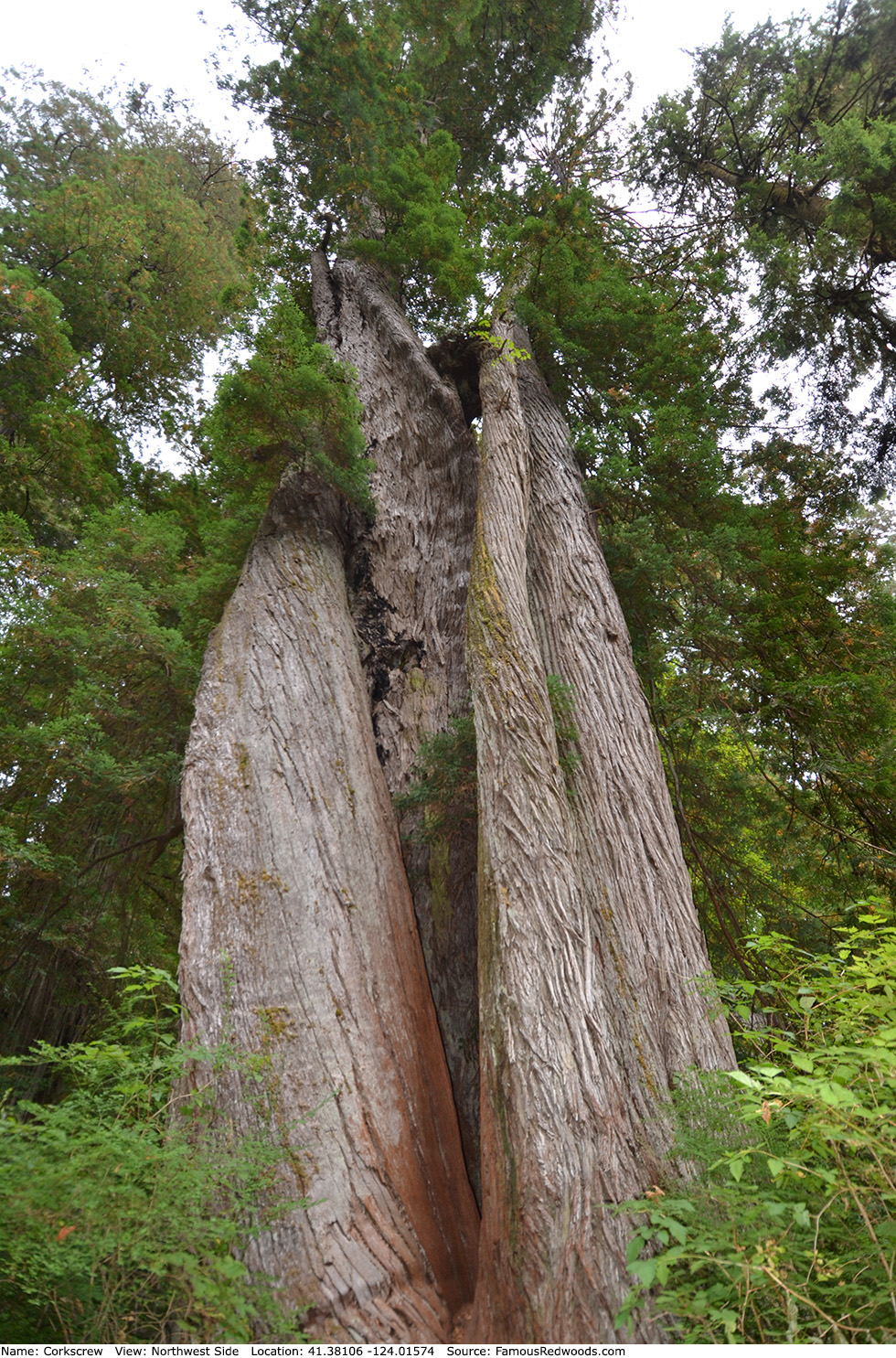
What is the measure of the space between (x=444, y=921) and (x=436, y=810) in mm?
635

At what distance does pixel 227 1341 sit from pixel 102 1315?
37 cm

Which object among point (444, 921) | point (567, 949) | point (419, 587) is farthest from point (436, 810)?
point (419, 587)

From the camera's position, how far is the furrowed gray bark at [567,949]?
2.55m

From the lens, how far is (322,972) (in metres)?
3.36

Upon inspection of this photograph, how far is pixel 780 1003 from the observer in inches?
177

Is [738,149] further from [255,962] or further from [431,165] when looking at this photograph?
[255,962]

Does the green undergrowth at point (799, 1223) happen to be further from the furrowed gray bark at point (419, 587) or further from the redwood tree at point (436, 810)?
the furrowed gray bark at point (419, 587)

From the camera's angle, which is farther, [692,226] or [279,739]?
[692,226]

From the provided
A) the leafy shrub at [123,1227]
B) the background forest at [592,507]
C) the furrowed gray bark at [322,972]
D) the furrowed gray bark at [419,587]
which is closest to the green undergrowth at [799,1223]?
the background forest at [592,507]

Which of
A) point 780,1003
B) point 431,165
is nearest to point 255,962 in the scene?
point 780,1003

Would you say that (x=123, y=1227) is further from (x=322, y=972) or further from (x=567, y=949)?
(x=567, y=949)

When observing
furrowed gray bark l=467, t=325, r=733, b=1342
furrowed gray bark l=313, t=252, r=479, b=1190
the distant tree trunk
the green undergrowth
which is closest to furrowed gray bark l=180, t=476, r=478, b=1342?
the distant tree trunk

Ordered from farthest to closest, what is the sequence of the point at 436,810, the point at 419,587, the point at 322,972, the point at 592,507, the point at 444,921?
the point at 592,507
the point at 419,587
the point at 436,810
the point at 444,921
the point at 322,972

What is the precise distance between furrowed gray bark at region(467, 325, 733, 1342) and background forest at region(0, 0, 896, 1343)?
256mm
